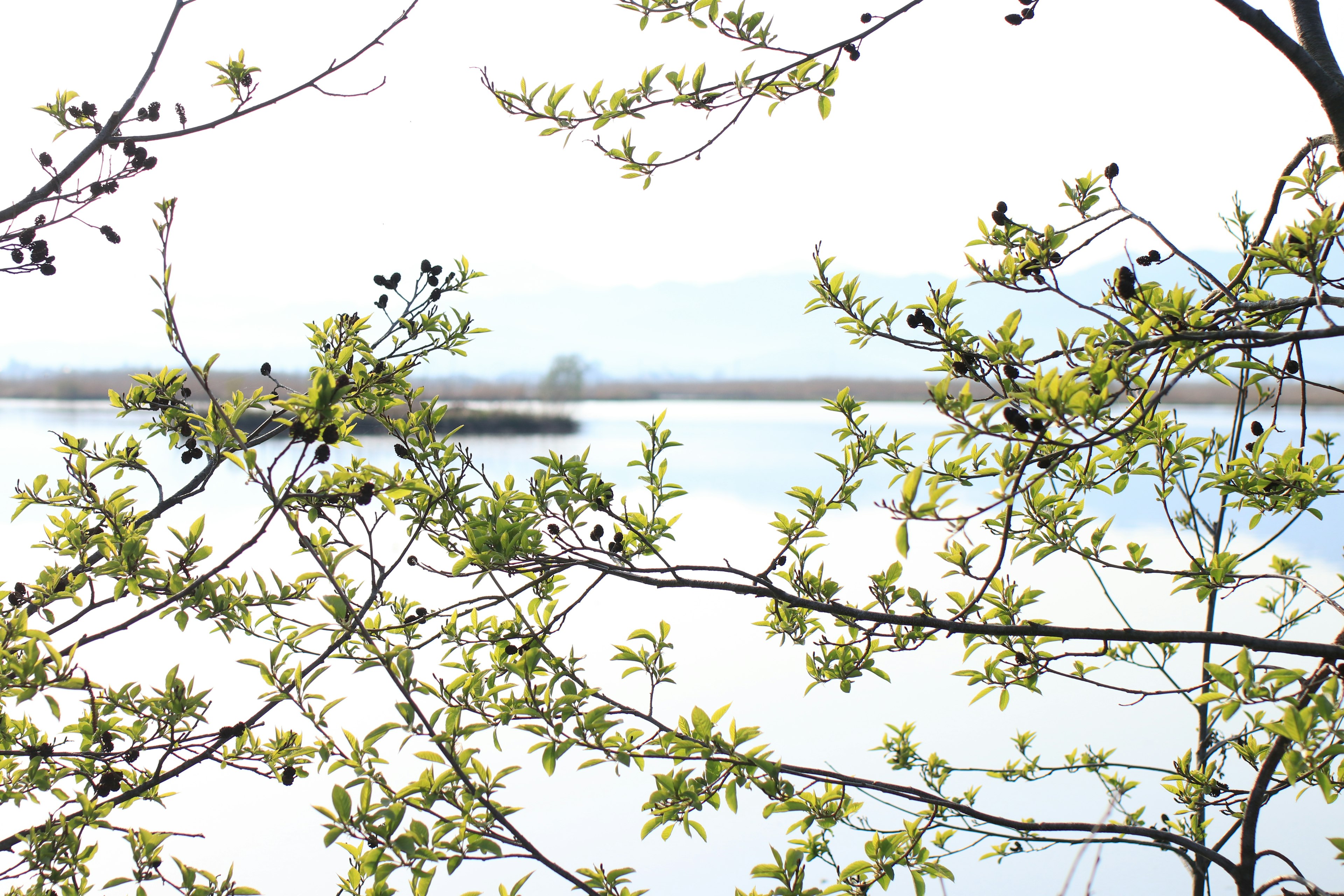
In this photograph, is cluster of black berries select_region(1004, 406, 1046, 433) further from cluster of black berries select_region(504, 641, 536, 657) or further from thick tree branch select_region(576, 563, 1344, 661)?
cluster of black berries select_region(504, 641, 536, 657)

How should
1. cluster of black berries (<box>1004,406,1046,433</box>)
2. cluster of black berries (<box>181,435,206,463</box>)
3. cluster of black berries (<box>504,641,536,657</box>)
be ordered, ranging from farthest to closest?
1. cluster of black berries (<box>181,435,206,463</box>)
2. cluster of black berries (<box>504,641,536,657</box>)
3. cluster of black berries (<box>1004,406,1046,433</box>)

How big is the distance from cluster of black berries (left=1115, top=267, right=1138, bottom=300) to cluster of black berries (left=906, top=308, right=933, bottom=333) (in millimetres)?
266

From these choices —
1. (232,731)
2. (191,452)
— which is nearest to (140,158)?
(191,452)

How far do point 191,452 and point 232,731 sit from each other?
46 cm

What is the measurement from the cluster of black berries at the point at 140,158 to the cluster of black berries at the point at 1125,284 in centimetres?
165

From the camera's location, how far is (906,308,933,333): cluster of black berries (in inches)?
52.1

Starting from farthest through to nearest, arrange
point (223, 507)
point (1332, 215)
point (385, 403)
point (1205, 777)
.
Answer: point (223, 507) → point (1205, 777) → point (385, 403) → point (1332, 215)

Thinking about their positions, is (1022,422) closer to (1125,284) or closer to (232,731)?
(1125,284)

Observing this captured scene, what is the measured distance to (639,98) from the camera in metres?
1.37

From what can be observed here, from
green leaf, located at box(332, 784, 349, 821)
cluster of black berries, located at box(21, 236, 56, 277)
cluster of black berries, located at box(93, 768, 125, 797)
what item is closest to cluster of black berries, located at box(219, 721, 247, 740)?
cluster of black berries, located at box(93, 768, 125, 797)

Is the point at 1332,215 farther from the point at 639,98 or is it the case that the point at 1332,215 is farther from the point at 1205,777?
the point at 1205,777

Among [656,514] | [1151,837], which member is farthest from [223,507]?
[1151,837]

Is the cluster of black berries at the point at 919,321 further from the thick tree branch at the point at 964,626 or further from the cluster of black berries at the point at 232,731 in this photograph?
the cluster of black berries at the point at 232,731

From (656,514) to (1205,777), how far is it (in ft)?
4.16
